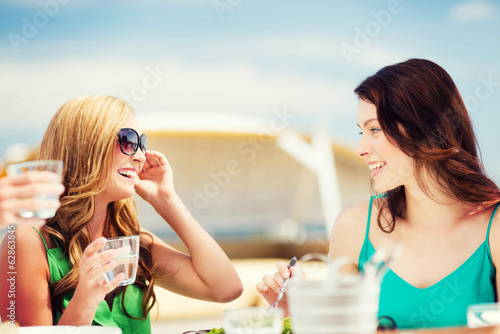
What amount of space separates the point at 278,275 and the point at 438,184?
820 millimetres

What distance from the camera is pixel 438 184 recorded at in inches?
77.1

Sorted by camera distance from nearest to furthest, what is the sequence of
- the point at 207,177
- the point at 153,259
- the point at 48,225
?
the point at 48,225, the point at 153,259, the point at 207,177

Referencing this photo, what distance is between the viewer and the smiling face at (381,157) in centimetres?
188

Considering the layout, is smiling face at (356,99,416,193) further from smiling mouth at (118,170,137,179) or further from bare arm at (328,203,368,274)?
A: smiling mouth at (118,170,137,179)

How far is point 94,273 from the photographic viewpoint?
1.36 m

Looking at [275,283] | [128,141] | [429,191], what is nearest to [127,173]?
[128,141]

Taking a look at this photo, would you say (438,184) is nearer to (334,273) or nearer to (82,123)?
(334,273)

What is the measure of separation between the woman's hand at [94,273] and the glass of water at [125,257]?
0.16 feet

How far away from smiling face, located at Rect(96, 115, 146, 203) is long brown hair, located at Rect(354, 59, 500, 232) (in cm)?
90

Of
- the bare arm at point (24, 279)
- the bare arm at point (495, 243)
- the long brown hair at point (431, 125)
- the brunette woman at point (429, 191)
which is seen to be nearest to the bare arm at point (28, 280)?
the bare arm at point (24, 279)

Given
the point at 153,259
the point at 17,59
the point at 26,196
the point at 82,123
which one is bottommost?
the point at 153,259

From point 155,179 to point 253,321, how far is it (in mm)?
1410

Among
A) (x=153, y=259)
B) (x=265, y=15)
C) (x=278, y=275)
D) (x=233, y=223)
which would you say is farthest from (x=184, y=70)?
(x=278, y=275)

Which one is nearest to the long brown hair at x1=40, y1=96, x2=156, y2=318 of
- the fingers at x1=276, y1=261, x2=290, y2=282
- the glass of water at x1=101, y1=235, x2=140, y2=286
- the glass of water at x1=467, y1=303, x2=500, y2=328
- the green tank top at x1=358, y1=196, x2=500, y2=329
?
the glass of water at x1=101, y1=235, x2=140, y2=286
